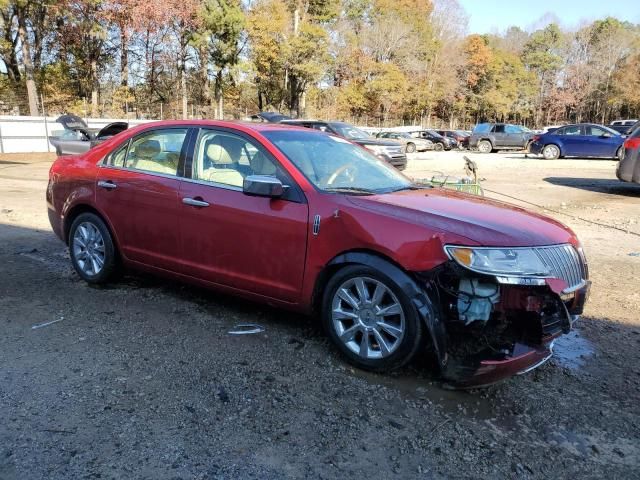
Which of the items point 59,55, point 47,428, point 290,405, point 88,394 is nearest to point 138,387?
point 88,394

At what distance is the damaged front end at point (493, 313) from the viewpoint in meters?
3.08

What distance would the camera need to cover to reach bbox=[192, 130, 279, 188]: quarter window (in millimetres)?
4121

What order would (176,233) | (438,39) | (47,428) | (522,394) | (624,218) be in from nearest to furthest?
(47,428), (522,394), (176,233), (624,218), (438,39)

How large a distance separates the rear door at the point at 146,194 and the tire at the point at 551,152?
2241 centimetres

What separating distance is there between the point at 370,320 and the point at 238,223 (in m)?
1.23

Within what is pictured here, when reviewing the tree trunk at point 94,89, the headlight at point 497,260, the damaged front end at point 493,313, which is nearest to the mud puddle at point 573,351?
the damaged front end at point 493,313

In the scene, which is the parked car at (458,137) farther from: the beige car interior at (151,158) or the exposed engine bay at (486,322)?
the exposed engine bay at (486,322)

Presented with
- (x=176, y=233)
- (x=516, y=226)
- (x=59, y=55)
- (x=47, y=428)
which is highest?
(x=59, y=55)

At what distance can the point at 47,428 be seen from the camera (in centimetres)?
282

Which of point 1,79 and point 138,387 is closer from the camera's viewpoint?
point 138,387

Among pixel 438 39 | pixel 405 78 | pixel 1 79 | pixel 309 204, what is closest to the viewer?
pixel 309 204

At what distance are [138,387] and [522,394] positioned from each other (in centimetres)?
233

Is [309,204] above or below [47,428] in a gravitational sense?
above

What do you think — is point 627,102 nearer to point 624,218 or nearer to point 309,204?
point 624,218
